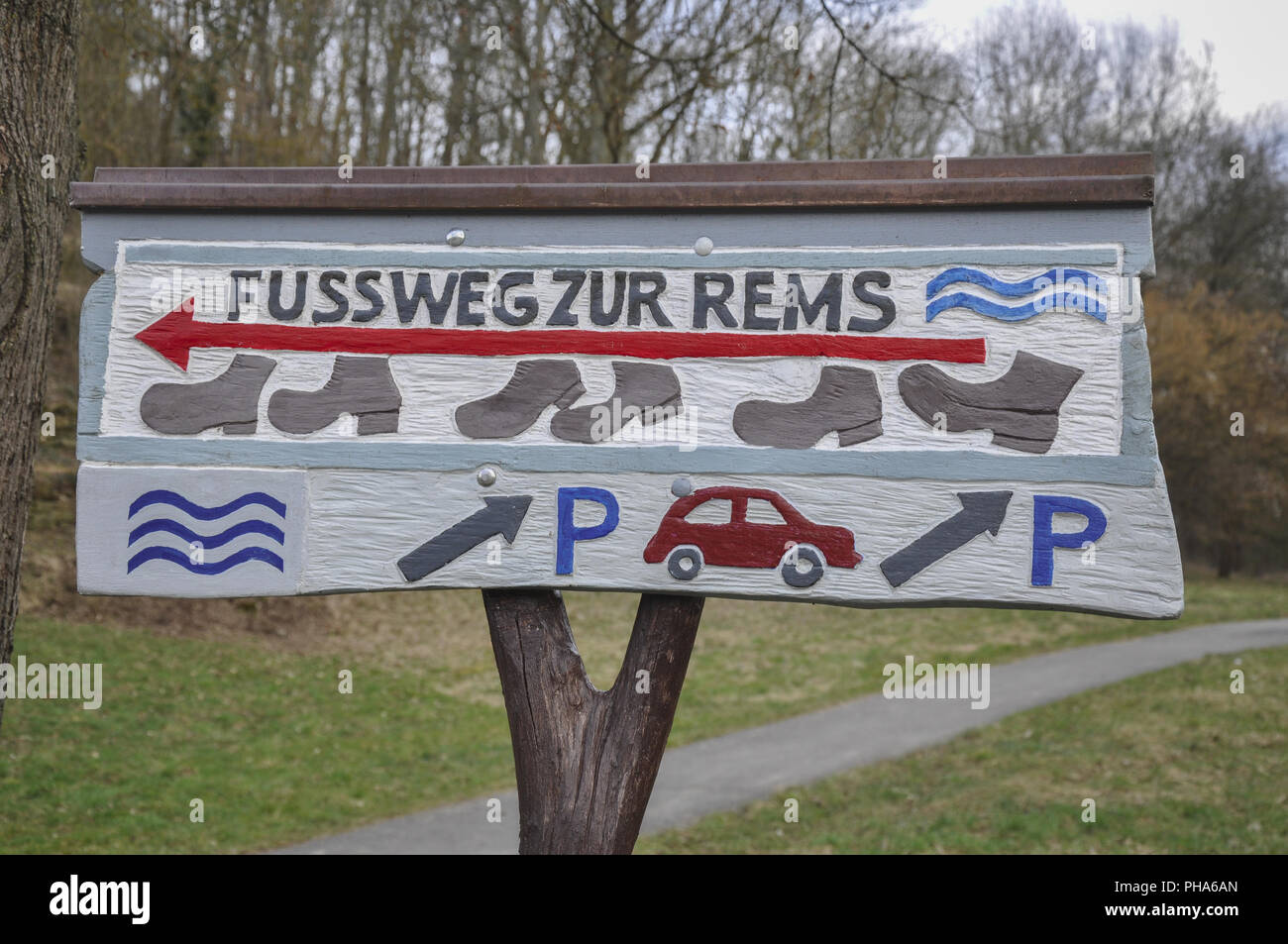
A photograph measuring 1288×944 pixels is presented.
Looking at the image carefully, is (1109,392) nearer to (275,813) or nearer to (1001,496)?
(1001,496)

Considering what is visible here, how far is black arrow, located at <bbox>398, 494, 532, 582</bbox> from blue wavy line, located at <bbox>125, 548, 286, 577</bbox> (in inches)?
16.6

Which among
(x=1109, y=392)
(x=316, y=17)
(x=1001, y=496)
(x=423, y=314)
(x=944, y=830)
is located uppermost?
(x=316, y=17)

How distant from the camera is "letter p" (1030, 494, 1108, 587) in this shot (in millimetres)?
2672

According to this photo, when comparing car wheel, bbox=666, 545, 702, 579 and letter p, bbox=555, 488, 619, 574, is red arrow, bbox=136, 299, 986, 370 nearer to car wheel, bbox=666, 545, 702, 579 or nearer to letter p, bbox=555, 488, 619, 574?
letter p, bbox=555, 488, 619, 574

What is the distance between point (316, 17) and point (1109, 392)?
15342 mm

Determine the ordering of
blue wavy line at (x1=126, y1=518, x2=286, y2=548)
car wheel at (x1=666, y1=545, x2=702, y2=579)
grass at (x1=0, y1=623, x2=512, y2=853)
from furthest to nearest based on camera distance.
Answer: grass at (x1=0, y1=623, x2=512, y2=853), blue wavy line at (x1=126, y1=518, x2=286, y2=548), car wheel at (x1=666, y1=545, x2=702, y2=579)

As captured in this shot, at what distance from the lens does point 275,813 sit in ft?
22.8

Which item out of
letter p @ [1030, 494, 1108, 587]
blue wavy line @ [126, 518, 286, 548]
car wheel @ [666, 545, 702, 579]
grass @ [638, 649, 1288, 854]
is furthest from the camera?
grass @ [638, 649, 1288, 854]

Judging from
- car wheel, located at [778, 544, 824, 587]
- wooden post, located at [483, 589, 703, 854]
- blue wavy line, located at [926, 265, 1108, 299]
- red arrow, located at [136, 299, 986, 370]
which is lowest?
wooden post, located at [483, 589, 703, 854]

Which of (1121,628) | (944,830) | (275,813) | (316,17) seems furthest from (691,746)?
(316,17)

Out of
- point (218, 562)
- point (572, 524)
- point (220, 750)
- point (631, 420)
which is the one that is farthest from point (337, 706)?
point (631, 420)

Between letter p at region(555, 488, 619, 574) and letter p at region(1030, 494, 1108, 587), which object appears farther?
letter p at region(555, 488, 619, 574)

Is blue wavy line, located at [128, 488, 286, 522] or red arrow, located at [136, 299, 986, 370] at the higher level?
red arrow, located at [136, 299, 986, 370]

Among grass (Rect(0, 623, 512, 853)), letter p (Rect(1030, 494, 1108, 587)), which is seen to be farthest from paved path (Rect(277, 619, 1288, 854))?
letter p (Rect(1030, 494, 1108, 587))
